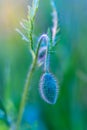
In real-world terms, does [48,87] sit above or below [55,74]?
below

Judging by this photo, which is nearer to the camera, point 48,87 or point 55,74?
point 48,87

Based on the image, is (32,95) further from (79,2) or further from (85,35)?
(79,2)

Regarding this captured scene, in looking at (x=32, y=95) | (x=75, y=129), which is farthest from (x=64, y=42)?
(x=75, y=129)

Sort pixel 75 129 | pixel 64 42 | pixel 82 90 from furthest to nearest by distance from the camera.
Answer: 1. pixel 64 42
2. pixel 82 90
3. pixel 75 129

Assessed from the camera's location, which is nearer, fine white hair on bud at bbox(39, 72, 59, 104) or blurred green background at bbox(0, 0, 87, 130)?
fine white hair on bud at bbox(39, 72, 59, 104)

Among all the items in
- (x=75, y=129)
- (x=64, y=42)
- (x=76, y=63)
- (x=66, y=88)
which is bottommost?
(x=75, y=129)

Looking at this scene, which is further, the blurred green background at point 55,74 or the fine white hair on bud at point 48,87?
the blurred green background at point 55,74

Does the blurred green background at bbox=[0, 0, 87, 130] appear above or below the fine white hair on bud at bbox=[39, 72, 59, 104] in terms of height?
above

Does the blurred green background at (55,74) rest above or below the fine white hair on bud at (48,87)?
above
